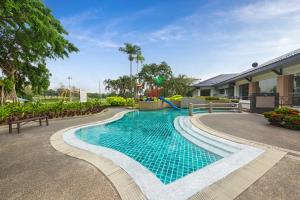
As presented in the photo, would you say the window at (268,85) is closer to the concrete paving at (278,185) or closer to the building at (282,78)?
the building at (282,78)

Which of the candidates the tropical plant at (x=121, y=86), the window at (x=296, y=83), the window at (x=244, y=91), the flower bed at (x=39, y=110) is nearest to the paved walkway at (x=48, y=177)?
the flower bed at (x=39, y=110)

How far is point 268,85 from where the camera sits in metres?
14.5

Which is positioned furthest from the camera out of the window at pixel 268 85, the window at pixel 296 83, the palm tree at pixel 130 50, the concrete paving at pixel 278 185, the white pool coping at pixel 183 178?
the palm tree at pixel 130 50

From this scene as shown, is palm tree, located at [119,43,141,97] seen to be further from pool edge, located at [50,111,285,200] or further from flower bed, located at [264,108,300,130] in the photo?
pool edge, located at [50,111,285,200]

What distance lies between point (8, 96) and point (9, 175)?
67.1ft

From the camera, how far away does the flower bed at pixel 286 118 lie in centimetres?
650

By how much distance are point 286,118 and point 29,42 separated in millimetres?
19542

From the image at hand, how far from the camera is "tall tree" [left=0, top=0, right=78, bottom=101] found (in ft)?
31.1

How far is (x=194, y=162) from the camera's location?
154 inches

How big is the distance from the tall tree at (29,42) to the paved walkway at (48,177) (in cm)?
952

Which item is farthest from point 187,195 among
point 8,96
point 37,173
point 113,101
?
point 8,96

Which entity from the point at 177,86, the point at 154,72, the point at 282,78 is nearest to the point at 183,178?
the point at 282,78

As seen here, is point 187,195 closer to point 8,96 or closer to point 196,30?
point 196,30

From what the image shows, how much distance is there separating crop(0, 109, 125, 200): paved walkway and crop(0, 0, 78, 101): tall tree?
31.2ft
